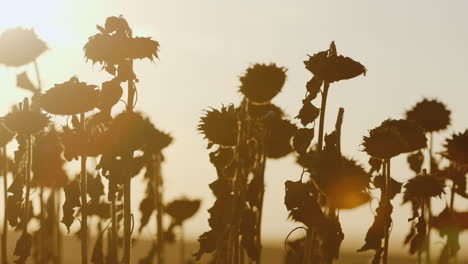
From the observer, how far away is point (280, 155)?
13445 mm

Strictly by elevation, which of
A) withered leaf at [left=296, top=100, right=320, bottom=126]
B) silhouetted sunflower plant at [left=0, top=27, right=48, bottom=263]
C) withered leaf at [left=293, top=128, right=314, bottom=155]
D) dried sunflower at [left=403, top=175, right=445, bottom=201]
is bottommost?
dried sunflower at [left=403, top=175, right=445, bottom=201]

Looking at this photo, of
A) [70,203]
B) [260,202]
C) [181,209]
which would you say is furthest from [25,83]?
[181,209]

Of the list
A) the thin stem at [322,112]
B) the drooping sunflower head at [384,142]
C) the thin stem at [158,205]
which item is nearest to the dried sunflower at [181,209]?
the thin stem at [158,205]

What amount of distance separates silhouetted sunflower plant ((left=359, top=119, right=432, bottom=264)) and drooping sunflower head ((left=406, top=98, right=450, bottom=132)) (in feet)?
8.88

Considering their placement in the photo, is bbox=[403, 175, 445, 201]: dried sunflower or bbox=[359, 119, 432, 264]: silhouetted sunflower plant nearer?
bbox=[359, 119, 432, 264]: silhouetted sunflower plant

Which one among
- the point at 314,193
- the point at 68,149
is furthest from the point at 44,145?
the point at 314,193

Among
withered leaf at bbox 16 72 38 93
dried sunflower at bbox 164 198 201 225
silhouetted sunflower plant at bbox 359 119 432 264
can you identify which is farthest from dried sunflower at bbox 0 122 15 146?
silhouetted sunflower plant at bbox 359 119 432 264

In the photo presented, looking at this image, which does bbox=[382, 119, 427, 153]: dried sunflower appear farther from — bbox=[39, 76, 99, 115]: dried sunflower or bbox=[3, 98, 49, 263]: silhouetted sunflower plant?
bbox=[3, 98, 49, 263]: silhouetted sunflower plant

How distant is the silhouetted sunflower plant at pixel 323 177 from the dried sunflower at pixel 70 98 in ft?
8.86

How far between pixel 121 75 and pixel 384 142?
10.1ft

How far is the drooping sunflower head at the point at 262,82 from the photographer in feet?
40.8

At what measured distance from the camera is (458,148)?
13164mm

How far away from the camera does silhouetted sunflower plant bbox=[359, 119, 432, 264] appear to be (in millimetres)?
11328

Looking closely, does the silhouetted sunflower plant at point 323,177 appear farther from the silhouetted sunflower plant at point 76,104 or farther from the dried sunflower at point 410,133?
the silhouetted sunflower plant at point 76,104
